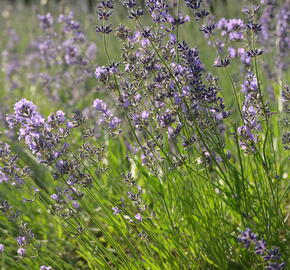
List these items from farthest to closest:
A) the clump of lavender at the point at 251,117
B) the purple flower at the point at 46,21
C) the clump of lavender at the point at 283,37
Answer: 1. the purple flower at the point at 46,21
2. the clump of lavender at the point at 283,37
3. the clump of lavender at the point at 251,117

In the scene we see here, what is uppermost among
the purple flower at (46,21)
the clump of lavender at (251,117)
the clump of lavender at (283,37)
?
the clump of lavender at (283,37)

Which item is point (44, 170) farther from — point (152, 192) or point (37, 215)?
point (152, 192)

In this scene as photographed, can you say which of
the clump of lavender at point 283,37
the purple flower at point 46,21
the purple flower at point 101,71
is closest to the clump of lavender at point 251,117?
the purple flower at point 101,71

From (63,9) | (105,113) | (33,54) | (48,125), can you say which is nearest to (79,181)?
(48,125)

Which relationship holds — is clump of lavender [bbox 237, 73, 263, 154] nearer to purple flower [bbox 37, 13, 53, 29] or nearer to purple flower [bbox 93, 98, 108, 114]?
purple flower [bbox 93, 98, 108, 114]

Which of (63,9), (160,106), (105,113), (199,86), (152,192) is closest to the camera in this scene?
(199,86)

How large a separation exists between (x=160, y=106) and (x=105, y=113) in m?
0.32

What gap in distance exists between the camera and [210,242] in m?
2.20

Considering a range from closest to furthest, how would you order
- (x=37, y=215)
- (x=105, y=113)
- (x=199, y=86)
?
1. (x=199, y=86)
2. (x=105, y=113)
3. (x=37, y=215)

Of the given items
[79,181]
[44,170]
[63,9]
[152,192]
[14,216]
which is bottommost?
[14,216]

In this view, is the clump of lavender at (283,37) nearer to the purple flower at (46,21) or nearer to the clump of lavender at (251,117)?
the clump of lavender at (251,117)

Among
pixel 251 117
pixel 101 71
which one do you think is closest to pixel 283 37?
pixel 251 117

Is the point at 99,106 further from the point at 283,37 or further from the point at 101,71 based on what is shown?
the point at 283,37

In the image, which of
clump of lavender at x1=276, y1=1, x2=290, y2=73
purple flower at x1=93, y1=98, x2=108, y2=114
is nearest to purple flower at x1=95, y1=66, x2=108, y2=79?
purple flower at x1=93, y1=98, x2=108, y2=114
